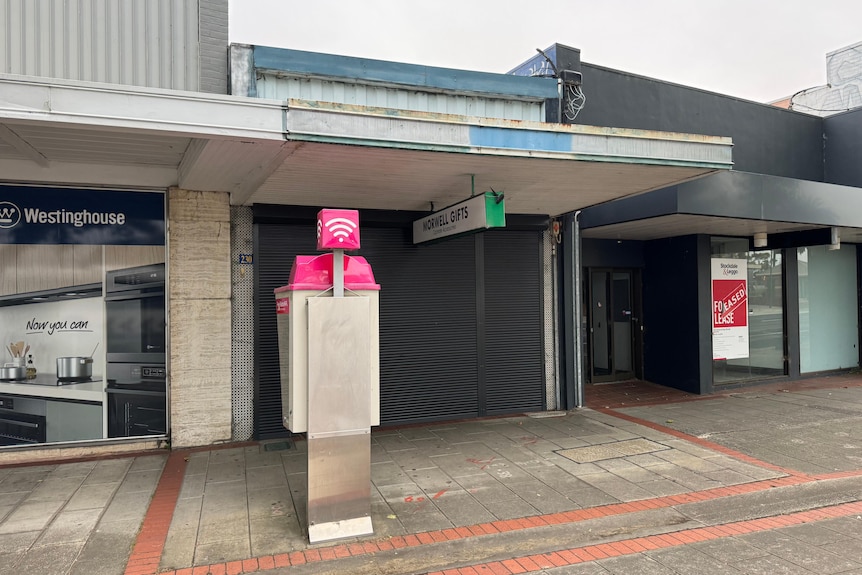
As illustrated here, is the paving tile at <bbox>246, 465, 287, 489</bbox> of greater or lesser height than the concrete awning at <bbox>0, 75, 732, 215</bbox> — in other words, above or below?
below

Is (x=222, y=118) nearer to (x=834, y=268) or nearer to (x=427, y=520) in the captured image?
(x=427, y=520)

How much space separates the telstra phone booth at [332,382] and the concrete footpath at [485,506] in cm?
29

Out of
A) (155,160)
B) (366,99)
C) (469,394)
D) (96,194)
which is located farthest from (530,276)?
(96,194)

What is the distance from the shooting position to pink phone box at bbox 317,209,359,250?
4.20 metres

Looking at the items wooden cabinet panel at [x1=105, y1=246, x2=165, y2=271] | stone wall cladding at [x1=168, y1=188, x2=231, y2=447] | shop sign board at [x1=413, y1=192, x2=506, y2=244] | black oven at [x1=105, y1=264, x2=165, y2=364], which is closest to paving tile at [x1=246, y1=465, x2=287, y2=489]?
stone wall cladding at [x1=168, y1=188, x2=231, y2=447]

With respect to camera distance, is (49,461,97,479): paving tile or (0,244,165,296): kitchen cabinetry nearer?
(49,461,97,479): paving tile

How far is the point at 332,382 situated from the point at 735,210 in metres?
6.51

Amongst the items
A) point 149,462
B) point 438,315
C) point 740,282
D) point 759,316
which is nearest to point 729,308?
point 740,282

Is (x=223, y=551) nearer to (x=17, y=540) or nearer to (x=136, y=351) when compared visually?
(x=17, y=540)

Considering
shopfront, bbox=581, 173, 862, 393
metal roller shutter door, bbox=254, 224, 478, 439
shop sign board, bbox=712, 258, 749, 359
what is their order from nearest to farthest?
1. metal roller shutter door, bbox=254, 224, 478, 439
2. shopfront, bbox=581, 173, 862, 393
3. shop sign board, bbox=712, 258, 749, 359

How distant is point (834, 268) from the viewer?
40.1 feet

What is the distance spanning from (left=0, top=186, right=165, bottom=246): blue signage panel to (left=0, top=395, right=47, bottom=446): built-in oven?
1.85 m

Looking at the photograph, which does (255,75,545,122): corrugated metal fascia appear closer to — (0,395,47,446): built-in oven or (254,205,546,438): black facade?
(254,205,546,438): black facade

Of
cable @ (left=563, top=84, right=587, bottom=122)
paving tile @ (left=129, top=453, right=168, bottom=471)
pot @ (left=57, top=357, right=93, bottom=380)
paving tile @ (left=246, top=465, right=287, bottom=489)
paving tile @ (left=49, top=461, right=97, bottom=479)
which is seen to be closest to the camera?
paving tile @ (left=246, top=465, right=287, bottom=489)
